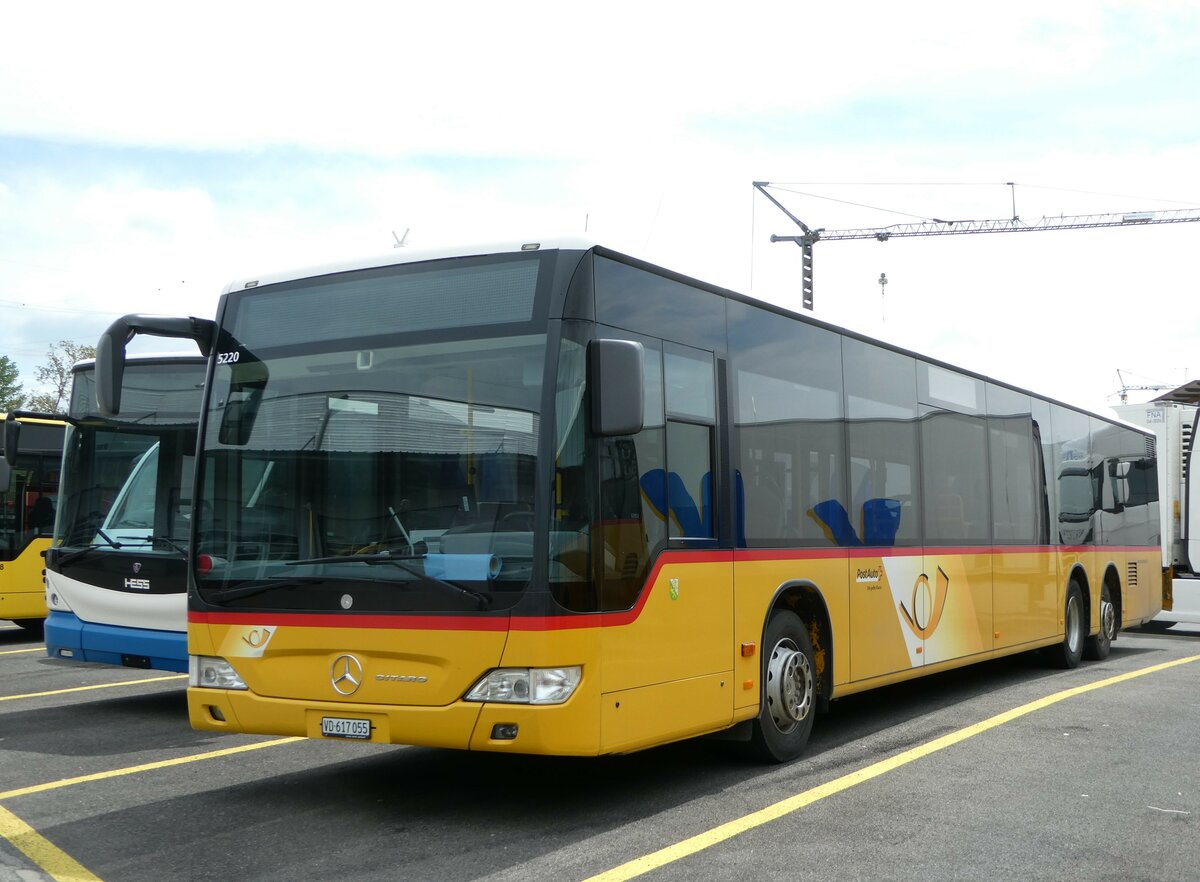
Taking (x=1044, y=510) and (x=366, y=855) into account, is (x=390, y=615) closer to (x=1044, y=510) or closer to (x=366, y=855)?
(x=366, y=855)

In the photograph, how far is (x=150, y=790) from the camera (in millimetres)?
7480

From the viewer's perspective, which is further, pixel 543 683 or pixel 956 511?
pixel 956 511

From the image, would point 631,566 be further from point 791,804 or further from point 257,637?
point 257,637

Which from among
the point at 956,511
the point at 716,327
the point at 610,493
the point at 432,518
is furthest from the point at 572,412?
the point at 956,511

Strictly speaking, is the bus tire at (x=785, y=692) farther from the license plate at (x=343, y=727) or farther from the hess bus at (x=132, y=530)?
the hess bus at (x=132, y=530)

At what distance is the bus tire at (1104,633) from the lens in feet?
50.8

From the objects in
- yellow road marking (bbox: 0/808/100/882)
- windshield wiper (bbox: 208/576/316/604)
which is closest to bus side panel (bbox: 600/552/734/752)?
windshield wiper (bbox: 208/576/316/604)

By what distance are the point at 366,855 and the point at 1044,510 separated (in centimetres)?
960

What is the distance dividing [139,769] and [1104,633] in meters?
11.8

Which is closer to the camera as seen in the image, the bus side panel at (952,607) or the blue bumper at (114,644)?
the blue bumper at (114,644)

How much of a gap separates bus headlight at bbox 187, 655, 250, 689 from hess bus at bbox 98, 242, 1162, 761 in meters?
0.02

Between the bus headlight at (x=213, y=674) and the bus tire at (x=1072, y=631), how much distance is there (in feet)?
33.0

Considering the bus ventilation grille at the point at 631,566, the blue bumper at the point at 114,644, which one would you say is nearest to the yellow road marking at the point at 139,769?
the blue bumper at the point at 114,644

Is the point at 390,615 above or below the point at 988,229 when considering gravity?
below
